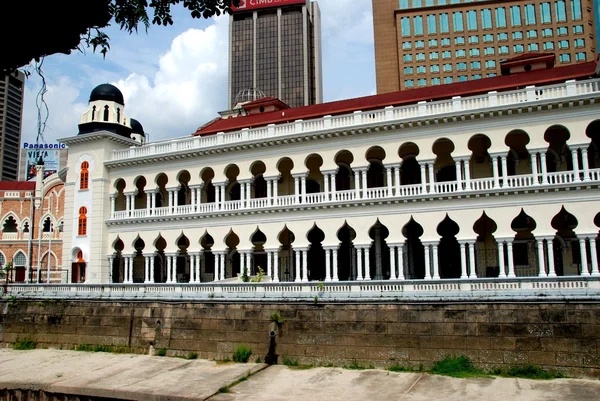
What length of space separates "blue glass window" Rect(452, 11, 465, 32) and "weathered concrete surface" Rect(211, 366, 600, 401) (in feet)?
236

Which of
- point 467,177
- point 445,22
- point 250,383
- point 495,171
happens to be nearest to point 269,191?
point 467,177

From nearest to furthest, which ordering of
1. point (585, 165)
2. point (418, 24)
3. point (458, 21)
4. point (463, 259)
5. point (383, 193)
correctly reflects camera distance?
point (585, 165) < point (463, 259) < point (383, 193) < point (458, 21) < point (418, 24)

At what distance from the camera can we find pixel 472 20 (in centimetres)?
8225

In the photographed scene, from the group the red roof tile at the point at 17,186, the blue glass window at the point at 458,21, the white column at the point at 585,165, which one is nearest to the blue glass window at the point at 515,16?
the blue glass window at the point at 458,21

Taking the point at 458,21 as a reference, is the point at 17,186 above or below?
below

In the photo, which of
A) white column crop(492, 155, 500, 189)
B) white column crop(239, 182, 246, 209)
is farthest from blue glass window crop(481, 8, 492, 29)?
white column crop(239, 182, 246, 209)

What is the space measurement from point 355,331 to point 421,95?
1935 cm

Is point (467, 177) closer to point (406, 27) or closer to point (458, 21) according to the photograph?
point (458, 21)

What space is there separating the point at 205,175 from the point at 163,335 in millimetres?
16625

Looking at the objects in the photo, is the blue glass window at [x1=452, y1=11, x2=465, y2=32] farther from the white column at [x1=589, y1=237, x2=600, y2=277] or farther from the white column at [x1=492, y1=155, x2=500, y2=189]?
the white column at [x1=589, y1=237, x2=600, y2=277]

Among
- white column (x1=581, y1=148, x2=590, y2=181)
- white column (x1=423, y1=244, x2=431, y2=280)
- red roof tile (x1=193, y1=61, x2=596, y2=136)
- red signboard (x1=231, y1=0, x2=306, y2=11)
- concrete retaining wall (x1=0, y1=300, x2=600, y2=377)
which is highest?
red signboard (x1=231, y1=0, x2=306, y2=11)

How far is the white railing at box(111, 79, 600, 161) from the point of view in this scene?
30.0 metres

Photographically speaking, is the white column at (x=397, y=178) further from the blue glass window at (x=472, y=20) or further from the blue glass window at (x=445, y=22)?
the blue glass window at (x=472, y=20)

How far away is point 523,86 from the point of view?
3331 cm
